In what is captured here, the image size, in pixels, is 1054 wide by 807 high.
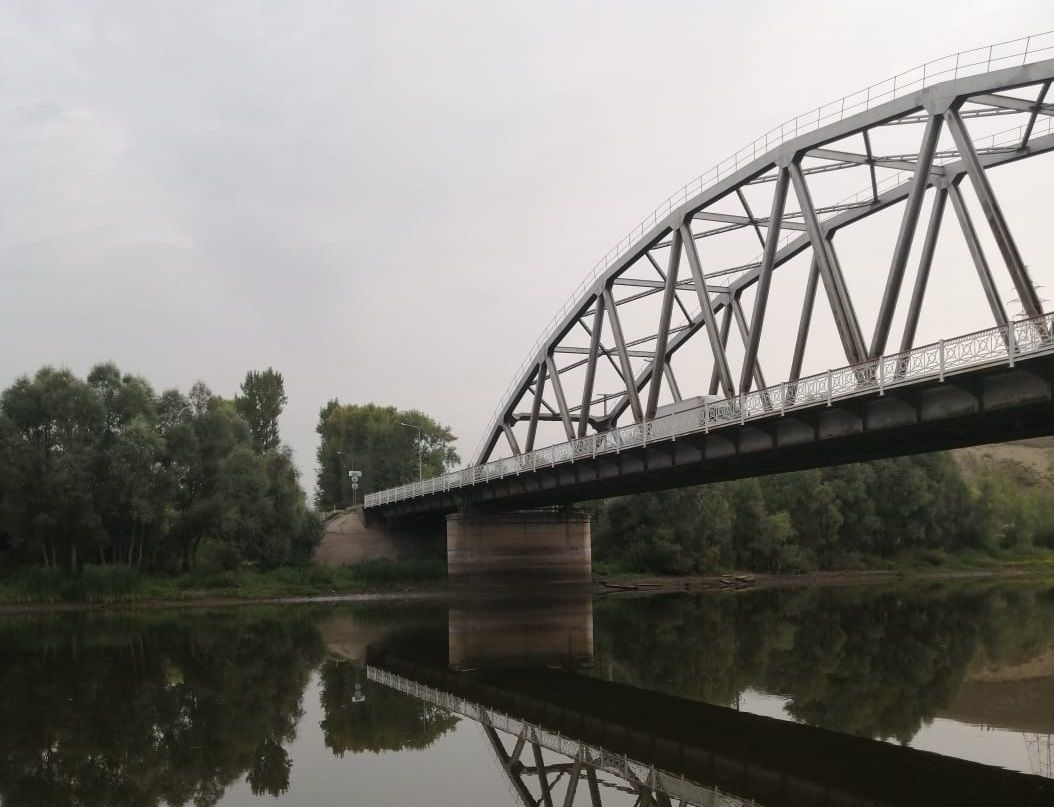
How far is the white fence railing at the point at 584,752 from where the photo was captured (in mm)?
14148

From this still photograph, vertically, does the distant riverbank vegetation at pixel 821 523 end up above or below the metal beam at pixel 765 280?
below

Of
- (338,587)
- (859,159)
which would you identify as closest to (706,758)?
(859,159)

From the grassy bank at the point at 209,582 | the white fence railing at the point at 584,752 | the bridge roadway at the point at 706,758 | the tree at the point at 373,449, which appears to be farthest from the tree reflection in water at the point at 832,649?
the tree at the point at 373,449

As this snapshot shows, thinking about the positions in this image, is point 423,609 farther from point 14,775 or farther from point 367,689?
point 14,775

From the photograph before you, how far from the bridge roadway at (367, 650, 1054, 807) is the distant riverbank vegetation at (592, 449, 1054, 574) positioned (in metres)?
50.3

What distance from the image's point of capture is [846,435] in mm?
30875

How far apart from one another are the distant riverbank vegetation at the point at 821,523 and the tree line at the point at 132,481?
2526cm

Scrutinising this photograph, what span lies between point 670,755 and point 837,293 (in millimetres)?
20010

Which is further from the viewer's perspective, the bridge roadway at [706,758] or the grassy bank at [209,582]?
the grassy bank at [209,582]

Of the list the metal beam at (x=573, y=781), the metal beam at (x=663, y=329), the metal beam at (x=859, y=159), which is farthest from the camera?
the metal beam at (x=663, y=329)

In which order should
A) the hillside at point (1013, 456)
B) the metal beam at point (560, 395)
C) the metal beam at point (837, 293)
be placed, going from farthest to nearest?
the hillside at point (1013, 456)
the metal beam at point (560, 395)
the metal beam at point (837, 293)

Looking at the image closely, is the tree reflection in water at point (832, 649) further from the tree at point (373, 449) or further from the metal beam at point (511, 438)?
the tree at point (373, 449)

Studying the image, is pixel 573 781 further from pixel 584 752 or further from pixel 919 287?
pixel 919 287

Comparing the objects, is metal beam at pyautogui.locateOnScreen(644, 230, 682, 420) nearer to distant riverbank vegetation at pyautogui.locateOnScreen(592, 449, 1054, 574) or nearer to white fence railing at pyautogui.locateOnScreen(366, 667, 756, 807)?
white fence railing at pyautogui.locateOnScreen(366, 667, 756, 807)
